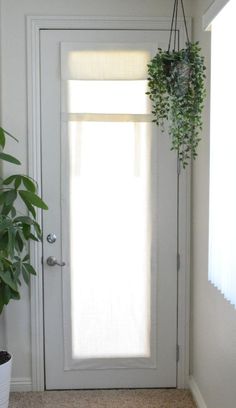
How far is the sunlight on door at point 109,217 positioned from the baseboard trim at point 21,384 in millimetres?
344

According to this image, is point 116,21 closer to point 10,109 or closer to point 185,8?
point 185,8

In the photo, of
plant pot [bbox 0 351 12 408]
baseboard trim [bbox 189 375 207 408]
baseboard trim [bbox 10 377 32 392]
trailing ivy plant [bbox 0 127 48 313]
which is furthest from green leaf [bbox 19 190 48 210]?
baseboard trim [bbox 189 375 207 408]

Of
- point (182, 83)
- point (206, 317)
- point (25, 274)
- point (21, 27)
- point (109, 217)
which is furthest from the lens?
point (109, 217)

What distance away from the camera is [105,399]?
9.34 ft

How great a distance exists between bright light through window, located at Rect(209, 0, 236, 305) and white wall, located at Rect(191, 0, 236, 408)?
12cm

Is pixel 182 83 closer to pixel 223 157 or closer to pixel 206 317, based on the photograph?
pixel 223 157

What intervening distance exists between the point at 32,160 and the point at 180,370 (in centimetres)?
164

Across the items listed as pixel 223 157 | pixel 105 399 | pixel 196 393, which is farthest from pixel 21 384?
pixel 223 157

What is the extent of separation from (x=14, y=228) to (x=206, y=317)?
3.80 feet

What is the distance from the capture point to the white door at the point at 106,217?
2783mm

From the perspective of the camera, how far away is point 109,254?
2877 mm

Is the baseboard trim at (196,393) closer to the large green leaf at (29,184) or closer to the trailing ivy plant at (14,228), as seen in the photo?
the trailing ivy plant at (14,228)

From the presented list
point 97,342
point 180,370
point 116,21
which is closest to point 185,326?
point 180,370

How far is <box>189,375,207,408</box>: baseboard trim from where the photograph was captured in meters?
2.67
